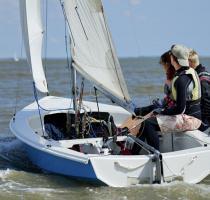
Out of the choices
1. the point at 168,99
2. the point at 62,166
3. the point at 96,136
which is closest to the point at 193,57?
the point at 168,99

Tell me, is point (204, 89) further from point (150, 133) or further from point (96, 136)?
point (96, 136)

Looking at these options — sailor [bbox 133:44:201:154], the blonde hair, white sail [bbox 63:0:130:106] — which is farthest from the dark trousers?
the blonde hair

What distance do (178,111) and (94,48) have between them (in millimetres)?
1414

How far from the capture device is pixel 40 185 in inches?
259

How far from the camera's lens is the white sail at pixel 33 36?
6996 millimetres

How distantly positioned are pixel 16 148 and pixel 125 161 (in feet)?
11.3

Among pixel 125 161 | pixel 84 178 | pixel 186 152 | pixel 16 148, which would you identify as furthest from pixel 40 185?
pixel 16 148

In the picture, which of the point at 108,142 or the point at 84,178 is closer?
the point at 84,178

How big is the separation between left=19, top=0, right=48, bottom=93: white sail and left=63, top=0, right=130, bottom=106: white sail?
474 mm

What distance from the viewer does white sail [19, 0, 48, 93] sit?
7.00 m

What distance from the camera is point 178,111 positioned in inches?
253

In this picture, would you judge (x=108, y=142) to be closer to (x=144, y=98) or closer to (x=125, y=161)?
(x=125, y=161)

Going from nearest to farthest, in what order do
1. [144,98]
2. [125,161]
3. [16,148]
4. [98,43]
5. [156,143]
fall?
[125,161] → [156,143] → [98,43] → [16,148] → [144,98]

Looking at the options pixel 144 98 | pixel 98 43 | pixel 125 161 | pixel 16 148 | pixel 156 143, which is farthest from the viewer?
pixel 144 98
